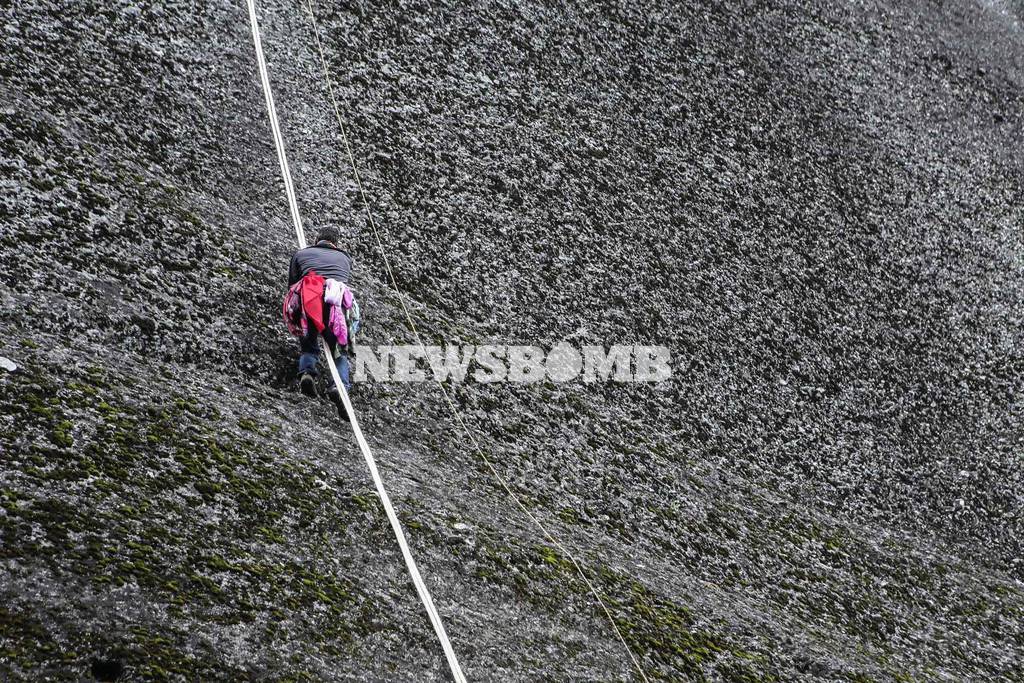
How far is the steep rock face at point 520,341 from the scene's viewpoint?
6492 millimetres

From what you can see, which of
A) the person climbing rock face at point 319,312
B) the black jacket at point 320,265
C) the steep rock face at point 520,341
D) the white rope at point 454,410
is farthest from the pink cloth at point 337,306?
the white rope at point 454,410

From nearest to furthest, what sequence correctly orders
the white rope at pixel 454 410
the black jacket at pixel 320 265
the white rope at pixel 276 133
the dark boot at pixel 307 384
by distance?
1. the white rope at pixel 454 410
2. the dark boot at pixel 307 384
3. the black jacket at pixel 320 265
4. the white rope at pixel 276 133

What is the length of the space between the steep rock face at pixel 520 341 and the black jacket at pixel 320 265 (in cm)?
69

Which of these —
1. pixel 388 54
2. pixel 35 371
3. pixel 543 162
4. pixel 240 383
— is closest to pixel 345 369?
pixel 240 383

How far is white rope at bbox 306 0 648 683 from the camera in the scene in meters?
8.22

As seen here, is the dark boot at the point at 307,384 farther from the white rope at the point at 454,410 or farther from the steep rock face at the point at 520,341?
the white rope at the point at 454,410

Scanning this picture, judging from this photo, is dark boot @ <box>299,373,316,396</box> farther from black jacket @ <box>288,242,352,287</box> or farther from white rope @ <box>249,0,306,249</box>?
white rope @ <box>249,0,306,249</box>

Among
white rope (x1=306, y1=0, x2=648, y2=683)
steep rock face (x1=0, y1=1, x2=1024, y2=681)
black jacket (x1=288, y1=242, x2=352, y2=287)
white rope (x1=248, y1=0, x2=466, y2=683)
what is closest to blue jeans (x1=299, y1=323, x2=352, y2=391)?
white rope (x1=248, y1=0, x2=466, y2=683)

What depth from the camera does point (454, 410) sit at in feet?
35.7

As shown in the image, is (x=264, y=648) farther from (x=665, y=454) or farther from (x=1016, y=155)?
(x=1016, y=155)

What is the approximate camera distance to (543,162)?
54.0 ft

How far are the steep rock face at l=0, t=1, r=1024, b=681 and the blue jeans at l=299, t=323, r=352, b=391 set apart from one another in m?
0.35

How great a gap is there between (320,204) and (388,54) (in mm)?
5372

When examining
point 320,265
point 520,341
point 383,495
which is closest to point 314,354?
point 320,265
